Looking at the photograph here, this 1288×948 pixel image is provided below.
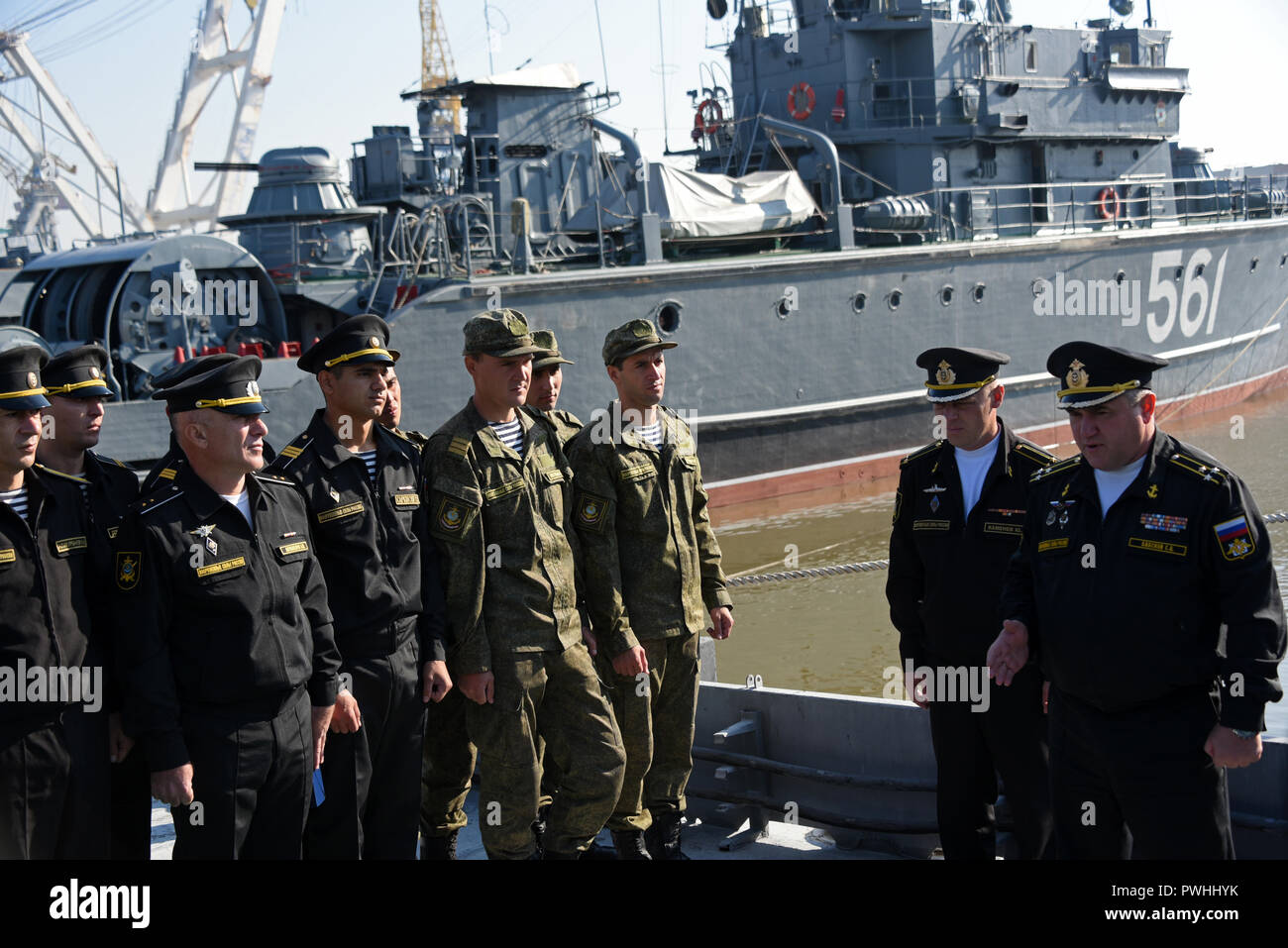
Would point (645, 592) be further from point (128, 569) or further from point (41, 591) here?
point (41, 591)

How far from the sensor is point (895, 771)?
4621 millimetres

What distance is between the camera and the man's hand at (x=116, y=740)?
3.29 meters

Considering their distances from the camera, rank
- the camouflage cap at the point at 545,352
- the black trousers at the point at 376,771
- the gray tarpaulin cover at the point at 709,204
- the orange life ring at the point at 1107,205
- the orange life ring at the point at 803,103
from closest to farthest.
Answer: the black trousers at the point at 376,771, the camouflage cap at the point at 545,352, the gray tarpaulin cover at the point at 709,204, the orange life ring at the point at 803,103, the orange life ring at the point at 1107,205

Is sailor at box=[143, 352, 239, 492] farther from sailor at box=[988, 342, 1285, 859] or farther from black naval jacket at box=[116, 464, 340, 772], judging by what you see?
sailor at box=[988, 342, 1285, 859]

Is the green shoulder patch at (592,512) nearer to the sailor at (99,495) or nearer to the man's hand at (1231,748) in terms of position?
the sailor at (99,495)

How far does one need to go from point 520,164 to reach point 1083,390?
13.0 metres

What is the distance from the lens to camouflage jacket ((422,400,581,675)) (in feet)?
13.2

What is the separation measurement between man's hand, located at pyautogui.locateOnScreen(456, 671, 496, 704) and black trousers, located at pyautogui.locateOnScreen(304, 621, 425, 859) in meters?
0.17

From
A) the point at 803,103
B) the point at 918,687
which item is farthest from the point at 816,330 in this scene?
the point at 918,687

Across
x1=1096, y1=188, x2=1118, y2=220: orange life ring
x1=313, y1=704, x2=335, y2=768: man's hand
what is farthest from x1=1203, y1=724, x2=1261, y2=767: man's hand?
x1=1096, y1=188, x2=1118, y2=220: orange life ring

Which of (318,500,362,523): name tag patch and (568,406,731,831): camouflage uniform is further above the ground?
(318,500,362,523): name tag patch

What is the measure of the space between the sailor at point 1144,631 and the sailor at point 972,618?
452 mm

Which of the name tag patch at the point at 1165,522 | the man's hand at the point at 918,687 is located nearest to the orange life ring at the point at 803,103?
the man's hand at the point at 918,687

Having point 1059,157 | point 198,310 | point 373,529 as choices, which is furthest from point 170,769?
point 1059,157
